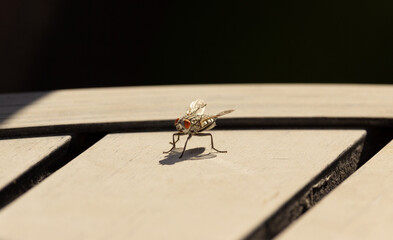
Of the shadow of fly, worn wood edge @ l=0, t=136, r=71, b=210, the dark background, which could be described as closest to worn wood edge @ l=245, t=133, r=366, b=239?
the shadow of fly

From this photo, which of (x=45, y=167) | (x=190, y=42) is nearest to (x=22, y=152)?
(x=45, y=167)

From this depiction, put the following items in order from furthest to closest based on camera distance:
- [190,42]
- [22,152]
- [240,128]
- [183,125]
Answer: [190,42]
[240,128]
[183,125]
[22,152]

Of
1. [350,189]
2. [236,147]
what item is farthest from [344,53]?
[350,189]

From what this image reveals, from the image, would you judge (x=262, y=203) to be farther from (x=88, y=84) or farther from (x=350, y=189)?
(x=88, y=84)

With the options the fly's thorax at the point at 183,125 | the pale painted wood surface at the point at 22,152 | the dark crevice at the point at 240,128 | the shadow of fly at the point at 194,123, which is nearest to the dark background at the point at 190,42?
the dark crevice at the point at 240,128

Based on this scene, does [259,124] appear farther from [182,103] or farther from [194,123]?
[182,103]
